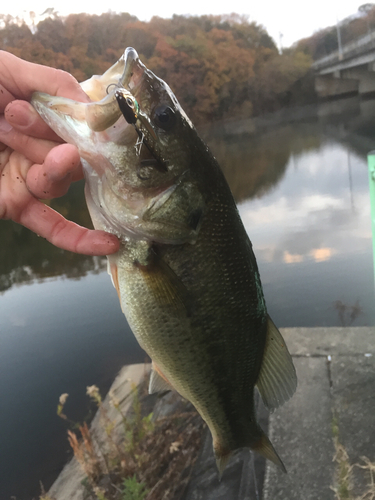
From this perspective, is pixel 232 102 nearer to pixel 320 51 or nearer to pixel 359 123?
pixel 359 123

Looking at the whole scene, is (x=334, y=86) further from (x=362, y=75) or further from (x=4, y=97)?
(x=4, y=97)

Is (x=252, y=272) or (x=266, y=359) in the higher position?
(x=252, y=272)

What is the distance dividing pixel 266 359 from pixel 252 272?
0.36 meters

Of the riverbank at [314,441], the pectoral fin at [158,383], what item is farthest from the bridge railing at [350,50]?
the pectoral fin at [158,383]

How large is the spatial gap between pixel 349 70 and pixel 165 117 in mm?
31178

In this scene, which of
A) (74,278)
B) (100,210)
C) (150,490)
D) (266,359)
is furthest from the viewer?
(74,278)

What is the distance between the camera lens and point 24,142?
117cm

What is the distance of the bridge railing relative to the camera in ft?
72.1

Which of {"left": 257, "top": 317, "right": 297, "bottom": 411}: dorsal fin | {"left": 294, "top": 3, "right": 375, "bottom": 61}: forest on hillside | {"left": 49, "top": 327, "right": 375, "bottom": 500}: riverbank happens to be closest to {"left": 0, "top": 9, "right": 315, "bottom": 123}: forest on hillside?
{"left": 294, "top": 3, "right": 375, "bottom": 61}: forest on hillside

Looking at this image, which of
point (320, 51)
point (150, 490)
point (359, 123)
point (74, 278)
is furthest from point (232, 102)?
point (150, 490)

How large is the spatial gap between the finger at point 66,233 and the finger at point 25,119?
246 millimetres

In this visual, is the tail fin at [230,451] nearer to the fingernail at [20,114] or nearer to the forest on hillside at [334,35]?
the fingernail at [20,114]

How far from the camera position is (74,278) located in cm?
867

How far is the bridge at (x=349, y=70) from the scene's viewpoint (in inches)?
877
